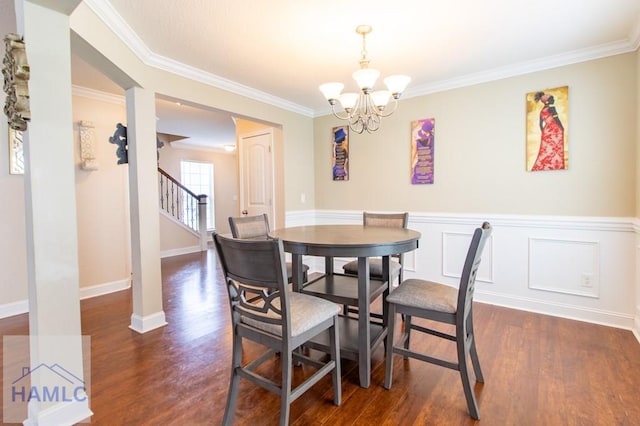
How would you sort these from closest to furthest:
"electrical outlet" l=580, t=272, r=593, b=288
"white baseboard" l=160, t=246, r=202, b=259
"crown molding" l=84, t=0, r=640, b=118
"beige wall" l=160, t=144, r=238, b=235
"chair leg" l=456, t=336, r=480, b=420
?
"chair leg" l=456, t=336, r=480, b=420, "crown molding" l=84, t=0, r=640, b=118, "electrical outlet" l=580, t=272, r=593, b=288, "white baseboard" l=160, t=246, r=202, b=259, "beige wall" l=160, t=144, r=238, b=235

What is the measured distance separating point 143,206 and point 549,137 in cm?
373

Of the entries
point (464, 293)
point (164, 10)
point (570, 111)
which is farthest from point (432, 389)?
point (164, 10)

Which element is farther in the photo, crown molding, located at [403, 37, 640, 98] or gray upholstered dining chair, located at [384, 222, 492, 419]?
crown molding, located at [403, 37, 640, 98]

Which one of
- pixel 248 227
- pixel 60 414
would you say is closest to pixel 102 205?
pixel 248 227

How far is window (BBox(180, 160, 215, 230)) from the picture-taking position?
793 centimetres

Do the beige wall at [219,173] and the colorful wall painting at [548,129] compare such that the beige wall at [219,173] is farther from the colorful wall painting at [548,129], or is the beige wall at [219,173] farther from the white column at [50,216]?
the colorful wall painting at [548,129]

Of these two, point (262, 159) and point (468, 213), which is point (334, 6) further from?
point (262, 159)

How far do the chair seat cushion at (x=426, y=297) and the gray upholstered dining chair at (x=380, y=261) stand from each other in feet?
1.25

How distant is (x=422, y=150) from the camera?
3.68m

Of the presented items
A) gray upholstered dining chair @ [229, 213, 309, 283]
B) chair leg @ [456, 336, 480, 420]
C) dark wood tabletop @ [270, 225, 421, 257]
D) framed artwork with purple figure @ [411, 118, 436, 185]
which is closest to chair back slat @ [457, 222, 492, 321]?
chair leg @ [456, 336, 480, 420]

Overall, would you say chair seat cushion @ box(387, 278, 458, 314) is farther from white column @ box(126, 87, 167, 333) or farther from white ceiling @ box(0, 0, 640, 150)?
white column @ box(126, 87, 167, 333)

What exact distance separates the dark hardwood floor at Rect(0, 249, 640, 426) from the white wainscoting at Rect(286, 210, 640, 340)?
193 mm

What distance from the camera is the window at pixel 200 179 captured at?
7934 mm

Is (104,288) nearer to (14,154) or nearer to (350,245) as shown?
(14,154)
